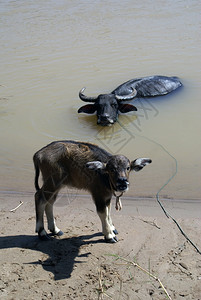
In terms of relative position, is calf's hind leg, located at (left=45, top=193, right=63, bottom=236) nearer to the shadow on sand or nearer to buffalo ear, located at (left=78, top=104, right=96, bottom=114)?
the shadow on sand

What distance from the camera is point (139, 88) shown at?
34.3 ft

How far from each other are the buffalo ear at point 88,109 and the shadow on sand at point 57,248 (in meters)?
4.80

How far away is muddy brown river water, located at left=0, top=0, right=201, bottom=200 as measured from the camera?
693 centimetres

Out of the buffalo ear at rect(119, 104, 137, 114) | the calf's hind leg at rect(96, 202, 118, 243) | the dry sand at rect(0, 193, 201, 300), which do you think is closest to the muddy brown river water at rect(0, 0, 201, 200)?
the buffalo ear at rect(119, 104, 137, 114)

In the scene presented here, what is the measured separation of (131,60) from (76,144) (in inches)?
325

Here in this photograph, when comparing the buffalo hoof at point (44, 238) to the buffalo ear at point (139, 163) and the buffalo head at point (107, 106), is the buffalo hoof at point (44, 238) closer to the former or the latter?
the buffalo ear at point (139, 163)

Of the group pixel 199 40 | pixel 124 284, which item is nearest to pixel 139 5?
pixel 199 40

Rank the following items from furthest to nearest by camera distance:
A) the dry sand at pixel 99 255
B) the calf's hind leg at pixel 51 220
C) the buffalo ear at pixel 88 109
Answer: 1. the buffalo ear at pixel 88 109
2. the calf's hind leg at pixel 51 220
3. the dry sand at pixel 99 255

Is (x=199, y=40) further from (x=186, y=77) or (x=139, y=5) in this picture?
(x=139, y=5)

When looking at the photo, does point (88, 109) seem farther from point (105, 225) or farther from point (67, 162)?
point (105, 225)

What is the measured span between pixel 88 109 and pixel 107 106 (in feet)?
1.46

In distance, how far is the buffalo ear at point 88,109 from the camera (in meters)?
9.16

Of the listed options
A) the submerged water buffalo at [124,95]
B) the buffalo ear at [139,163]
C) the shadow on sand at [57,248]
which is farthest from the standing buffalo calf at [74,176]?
the submerged water buffalo at [124,95]

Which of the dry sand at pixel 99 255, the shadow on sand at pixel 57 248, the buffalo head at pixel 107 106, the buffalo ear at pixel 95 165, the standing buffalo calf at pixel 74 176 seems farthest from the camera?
the buffalo head at pixel 107 106
